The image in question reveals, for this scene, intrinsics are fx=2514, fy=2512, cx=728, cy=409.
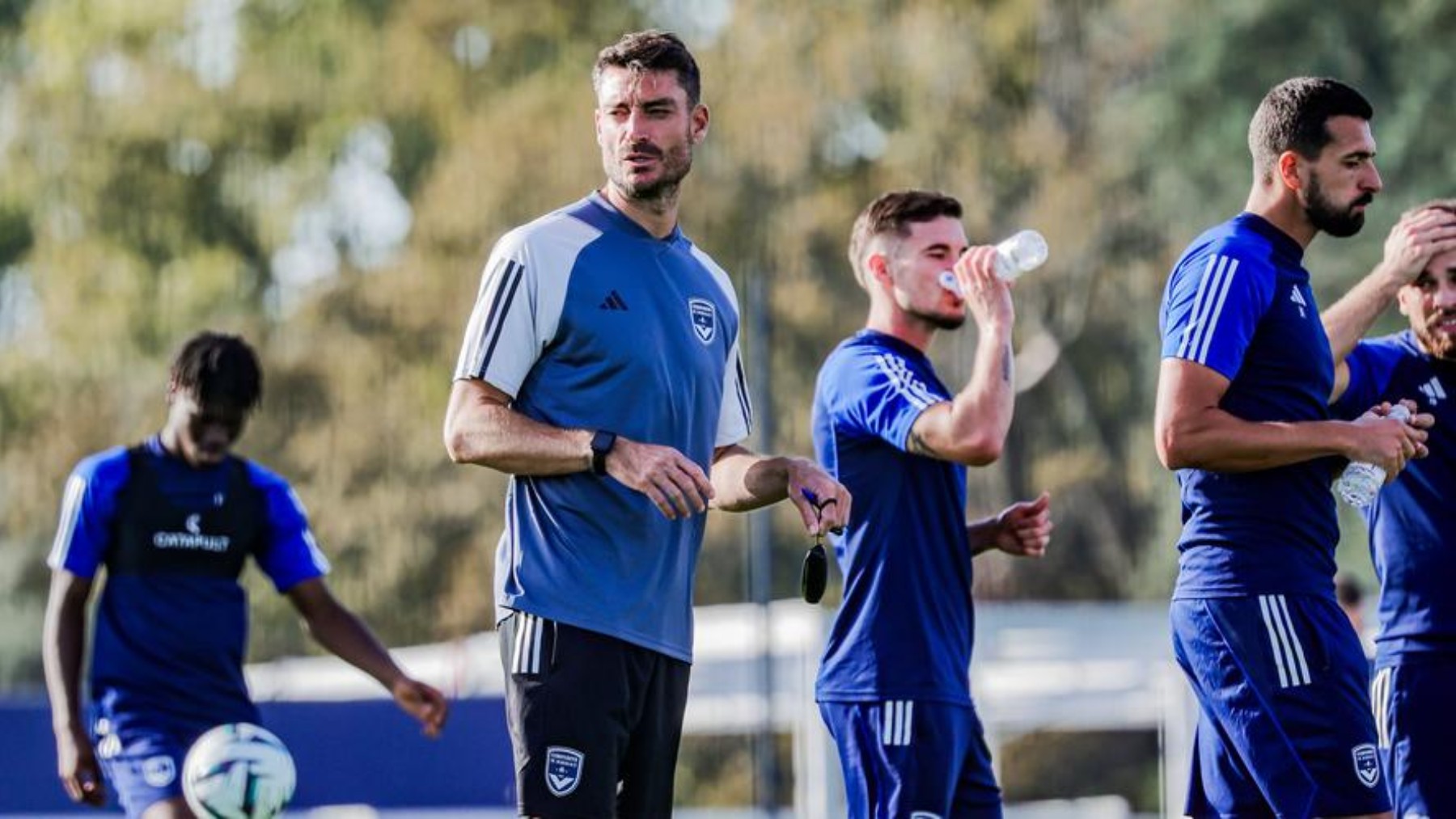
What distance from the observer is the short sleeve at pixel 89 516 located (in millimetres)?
8711

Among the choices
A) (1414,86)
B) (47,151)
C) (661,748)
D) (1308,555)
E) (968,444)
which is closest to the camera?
(661,748)

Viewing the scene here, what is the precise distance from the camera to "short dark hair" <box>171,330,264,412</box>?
28.8 feet

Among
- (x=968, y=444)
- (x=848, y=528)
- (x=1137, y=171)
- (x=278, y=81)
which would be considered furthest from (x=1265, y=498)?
(x=278, y=81)

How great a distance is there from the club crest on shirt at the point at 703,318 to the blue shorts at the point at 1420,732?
2429 mm

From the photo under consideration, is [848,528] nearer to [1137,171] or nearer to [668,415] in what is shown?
[668,415]

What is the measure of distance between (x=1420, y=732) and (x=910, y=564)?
157cm

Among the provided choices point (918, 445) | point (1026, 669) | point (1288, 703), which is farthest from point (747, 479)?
point (1026, 669)

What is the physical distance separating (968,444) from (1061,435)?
30052 millimetres

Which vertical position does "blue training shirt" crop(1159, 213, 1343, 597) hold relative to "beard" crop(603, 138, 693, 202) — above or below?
below

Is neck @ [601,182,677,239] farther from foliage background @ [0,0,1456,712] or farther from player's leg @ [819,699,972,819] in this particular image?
foliage background @ [0,0,1456,712]

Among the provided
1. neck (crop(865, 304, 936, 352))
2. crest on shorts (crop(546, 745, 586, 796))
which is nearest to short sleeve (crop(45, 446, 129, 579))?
neck (crop(865, 304, 936, 352))

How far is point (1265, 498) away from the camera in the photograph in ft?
21.6

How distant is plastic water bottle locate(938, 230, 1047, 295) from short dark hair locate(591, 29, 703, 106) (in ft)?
4.41

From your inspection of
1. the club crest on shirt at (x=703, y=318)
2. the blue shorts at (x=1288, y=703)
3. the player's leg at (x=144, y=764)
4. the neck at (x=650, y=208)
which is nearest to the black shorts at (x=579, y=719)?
the club crest on shirt at (x=703, y=318)
